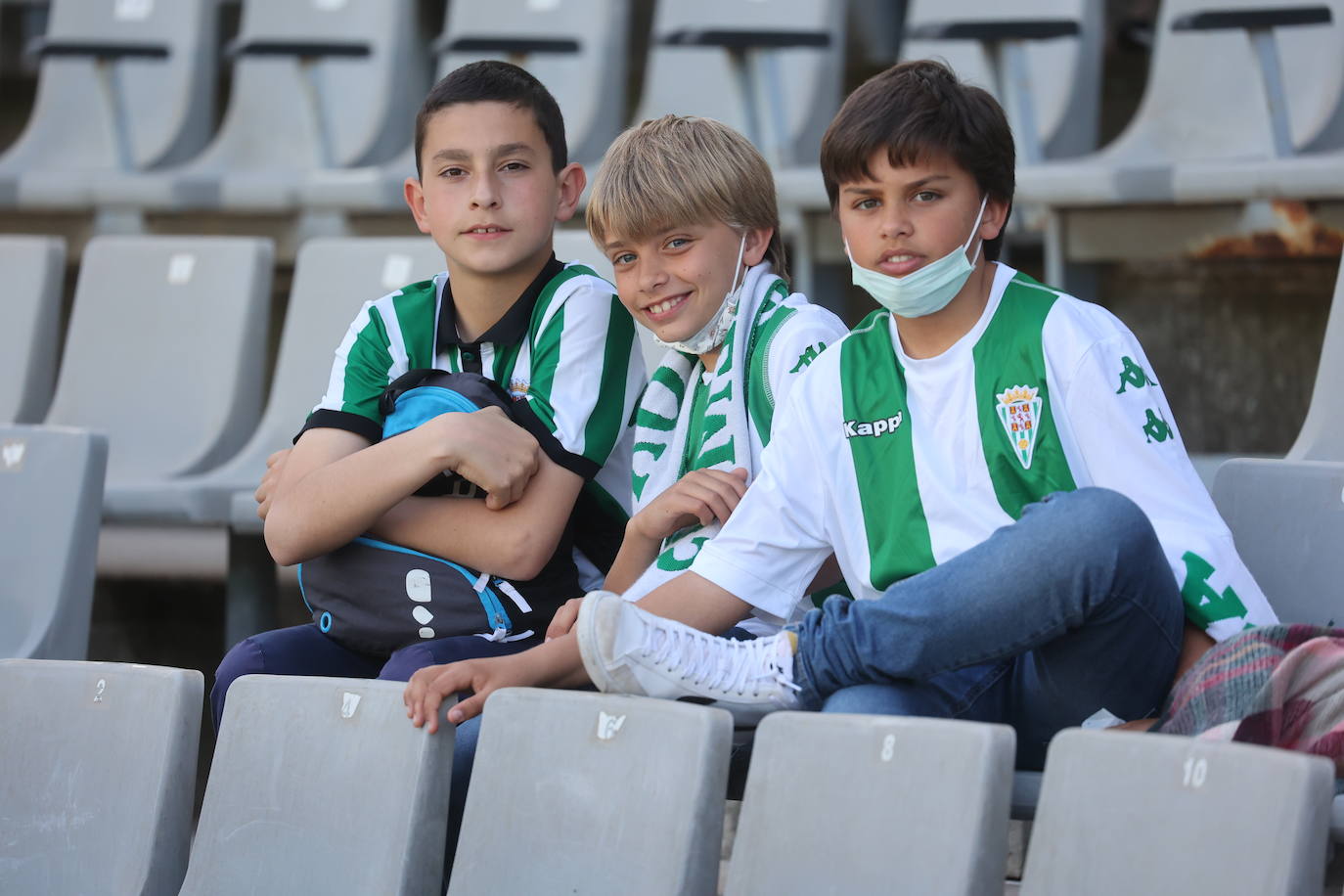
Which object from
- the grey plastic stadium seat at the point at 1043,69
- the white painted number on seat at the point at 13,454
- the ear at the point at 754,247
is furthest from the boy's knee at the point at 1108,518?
the grey plastic stadium seat at the point at 1043,69

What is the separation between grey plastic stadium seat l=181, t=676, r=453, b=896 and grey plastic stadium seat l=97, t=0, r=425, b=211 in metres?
2.79

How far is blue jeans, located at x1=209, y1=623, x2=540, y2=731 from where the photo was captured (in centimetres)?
184

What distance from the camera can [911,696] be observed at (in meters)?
1.57

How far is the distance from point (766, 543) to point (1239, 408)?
2198 mm

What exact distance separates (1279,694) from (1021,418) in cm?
40

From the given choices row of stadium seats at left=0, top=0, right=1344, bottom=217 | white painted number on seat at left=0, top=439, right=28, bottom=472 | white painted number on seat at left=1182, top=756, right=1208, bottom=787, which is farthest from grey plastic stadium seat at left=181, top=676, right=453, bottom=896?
row of stadium seats at left=0, top=0, right=1344, bottom=217

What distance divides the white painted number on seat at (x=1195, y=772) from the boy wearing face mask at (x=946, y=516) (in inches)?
10.0

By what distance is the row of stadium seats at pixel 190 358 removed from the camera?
118 inches

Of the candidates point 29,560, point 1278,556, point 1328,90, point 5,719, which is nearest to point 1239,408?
→ point 1328,90

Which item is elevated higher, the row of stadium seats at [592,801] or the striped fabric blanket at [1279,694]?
the striped fabric blanket at [1279,694]

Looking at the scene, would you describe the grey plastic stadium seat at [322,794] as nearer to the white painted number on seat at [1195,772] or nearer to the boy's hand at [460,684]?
the boy's hand at [460,684]

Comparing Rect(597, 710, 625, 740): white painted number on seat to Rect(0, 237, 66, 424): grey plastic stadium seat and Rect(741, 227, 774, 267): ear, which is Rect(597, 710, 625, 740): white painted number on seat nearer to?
Rect(741, 227, 774, 267): ear

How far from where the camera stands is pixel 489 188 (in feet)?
6.75

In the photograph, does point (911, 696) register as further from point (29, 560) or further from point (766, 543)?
point (29, 560)
